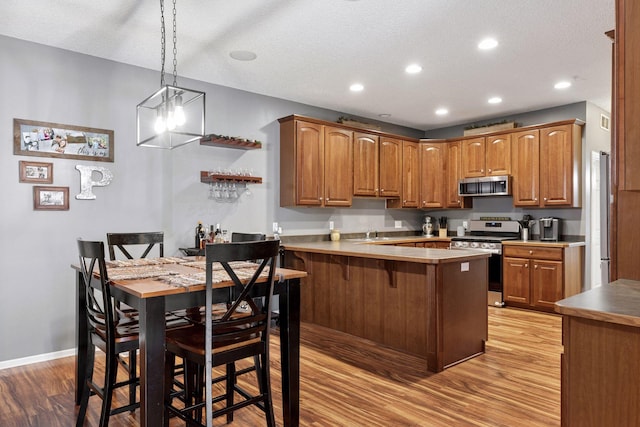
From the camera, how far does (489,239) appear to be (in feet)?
18.7

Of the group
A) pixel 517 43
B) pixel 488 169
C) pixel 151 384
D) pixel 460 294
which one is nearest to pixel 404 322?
pixel 460 294

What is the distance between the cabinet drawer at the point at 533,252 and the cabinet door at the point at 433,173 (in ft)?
4.58

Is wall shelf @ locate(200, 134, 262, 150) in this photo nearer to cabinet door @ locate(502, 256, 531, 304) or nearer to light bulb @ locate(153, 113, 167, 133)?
light bulb @ locate(153, 113, 167, 133)

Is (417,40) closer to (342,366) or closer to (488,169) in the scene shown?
(342,366)

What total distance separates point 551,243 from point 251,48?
4.12 metres

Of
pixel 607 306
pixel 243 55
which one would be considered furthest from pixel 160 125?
pixel 607 306

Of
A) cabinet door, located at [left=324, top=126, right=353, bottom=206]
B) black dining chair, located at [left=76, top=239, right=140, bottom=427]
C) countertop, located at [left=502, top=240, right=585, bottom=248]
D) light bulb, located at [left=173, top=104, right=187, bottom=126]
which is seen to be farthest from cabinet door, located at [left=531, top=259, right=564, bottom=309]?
black dining chair, located at [left=76, top=239, right=140, bottom=427]

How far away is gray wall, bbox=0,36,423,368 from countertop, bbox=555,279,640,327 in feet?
12.2

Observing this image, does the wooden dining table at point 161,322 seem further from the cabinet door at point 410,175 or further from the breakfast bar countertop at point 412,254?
the cabinet door at point 410,175

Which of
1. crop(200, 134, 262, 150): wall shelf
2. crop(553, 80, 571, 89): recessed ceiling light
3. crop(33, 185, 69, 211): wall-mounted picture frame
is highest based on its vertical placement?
crop(553, 80, 571, 89): recessed ceiling light

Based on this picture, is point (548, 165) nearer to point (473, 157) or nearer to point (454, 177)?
point (473, 157)

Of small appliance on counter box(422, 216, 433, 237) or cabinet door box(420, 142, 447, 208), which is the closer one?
cabinet door box(420, 142, 447, 208)

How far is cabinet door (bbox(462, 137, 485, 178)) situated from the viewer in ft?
20.1

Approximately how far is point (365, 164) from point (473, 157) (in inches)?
67.9
